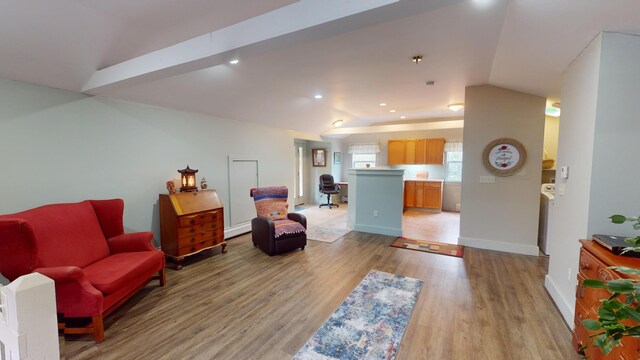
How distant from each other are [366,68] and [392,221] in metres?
2.82

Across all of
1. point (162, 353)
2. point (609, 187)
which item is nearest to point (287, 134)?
point (162, 353)

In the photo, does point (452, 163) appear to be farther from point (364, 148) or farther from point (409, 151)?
point (364, 148)

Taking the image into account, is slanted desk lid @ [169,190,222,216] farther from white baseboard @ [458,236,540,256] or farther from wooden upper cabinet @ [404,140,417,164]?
wooden upper cabinet @ [404,140,417,164]

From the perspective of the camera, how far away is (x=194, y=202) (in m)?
3.65

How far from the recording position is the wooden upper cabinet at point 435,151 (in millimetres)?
7078

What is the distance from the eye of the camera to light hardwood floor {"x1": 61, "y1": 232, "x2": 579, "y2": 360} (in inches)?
77.4

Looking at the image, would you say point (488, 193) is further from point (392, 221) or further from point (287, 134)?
point (287, 134)

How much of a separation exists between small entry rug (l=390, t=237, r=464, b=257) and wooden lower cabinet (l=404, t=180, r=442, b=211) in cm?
282

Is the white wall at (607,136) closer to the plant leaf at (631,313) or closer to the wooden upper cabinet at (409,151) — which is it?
the plant leaf at (631,313)

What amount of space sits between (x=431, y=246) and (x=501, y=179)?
1441 mm

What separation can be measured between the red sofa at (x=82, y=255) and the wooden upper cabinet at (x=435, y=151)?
6583 millimetres

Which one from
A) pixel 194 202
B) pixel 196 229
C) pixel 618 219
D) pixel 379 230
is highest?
pixel 618 219

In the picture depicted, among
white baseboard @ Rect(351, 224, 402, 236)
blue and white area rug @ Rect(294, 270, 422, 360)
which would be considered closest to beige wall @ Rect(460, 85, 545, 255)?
white baseboard @ Rect(351, 224, 402, 236)

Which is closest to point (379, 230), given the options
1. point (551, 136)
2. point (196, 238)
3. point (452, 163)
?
point (196, 238)
